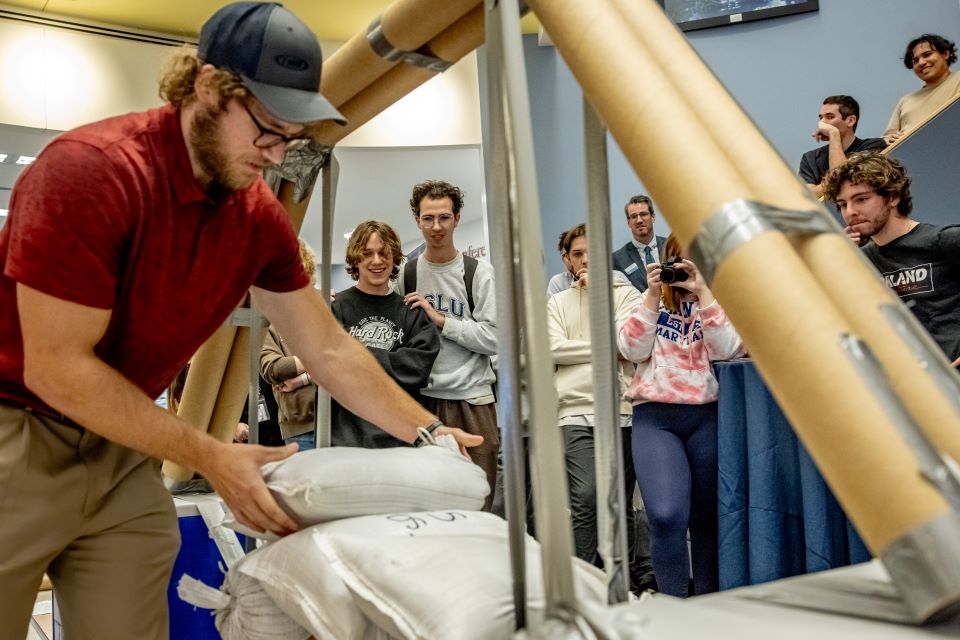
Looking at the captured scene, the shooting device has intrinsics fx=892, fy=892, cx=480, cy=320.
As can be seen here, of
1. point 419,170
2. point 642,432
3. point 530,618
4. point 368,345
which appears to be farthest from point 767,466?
point 419,170

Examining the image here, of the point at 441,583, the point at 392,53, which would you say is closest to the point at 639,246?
the point at 392,53

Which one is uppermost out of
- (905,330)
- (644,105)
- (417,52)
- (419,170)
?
(419,170)

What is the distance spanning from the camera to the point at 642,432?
2.34 meters

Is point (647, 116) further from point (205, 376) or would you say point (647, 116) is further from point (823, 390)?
point (205, 376)

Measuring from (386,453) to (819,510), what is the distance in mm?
1362

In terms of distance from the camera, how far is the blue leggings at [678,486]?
2232 mm

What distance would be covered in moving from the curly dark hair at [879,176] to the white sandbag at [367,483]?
141 cm

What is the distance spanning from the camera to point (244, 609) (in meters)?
1.16

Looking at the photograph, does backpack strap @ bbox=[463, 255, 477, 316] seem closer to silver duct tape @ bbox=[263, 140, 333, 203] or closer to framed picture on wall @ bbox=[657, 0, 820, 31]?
silver duct tape @ bbox=[263, 140, 333, 203]

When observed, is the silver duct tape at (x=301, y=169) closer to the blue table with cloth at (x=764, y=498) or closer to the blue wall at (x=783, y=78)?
the blue table with cloth at (x=764, y=498)

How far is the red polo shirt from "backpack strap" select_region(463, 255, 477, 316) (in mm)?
1430

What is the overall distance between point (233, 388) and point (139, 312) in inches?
26.2

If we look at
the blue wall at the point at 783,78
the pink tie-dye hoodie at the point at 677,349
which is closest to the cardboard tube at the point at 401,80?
the pink tie-dye hoodie at the point at 677,349

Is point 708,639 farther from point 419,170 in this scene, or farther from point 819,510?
point 419,170
